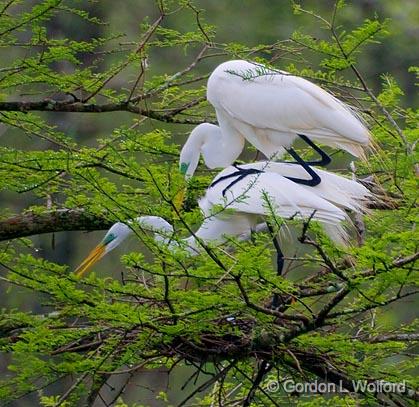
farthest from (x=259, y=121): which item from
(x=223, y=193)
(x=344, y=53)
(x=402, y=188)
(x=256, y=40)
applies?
(x=256, y=40)

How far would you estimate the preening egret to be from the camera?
3.52m

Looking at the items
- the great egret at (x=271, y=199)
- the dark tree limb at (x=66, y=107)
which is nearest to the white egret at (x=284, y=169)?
the great egret at (x=271, y=199)

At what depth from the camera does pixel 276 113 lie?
3.66 metres

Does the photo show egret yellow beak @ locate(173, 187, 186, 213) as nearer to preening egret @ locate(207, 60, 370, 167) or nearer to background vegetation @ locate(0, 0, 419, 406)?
background vegetation @ locate(0, 0, 419, 406)

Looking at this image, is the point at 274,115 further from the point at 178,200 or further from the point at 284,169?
the point at 178,200

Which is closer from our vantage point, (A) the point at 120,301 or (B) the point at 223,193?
(A) the point at 120,301

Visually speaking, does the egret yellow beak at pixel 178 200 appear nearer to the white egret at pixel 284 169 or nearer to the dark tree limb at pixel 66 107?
the white egret at pixel 284 169

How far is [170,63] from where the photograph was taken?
28.2ft

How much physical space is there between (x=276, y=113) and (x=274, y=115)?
0.05ft

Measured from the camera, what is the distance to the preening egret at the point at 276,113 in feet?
11.5

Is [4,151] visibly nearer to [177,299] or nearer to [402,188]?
[177,299]

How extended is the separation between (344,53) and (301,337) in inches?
29.2

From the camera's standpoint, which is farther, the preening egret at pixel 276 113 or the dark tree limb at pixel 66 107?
the preening egret at pixel 276 113

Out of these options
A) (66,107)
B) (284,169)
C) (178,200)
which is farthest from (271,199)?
(66,107)
